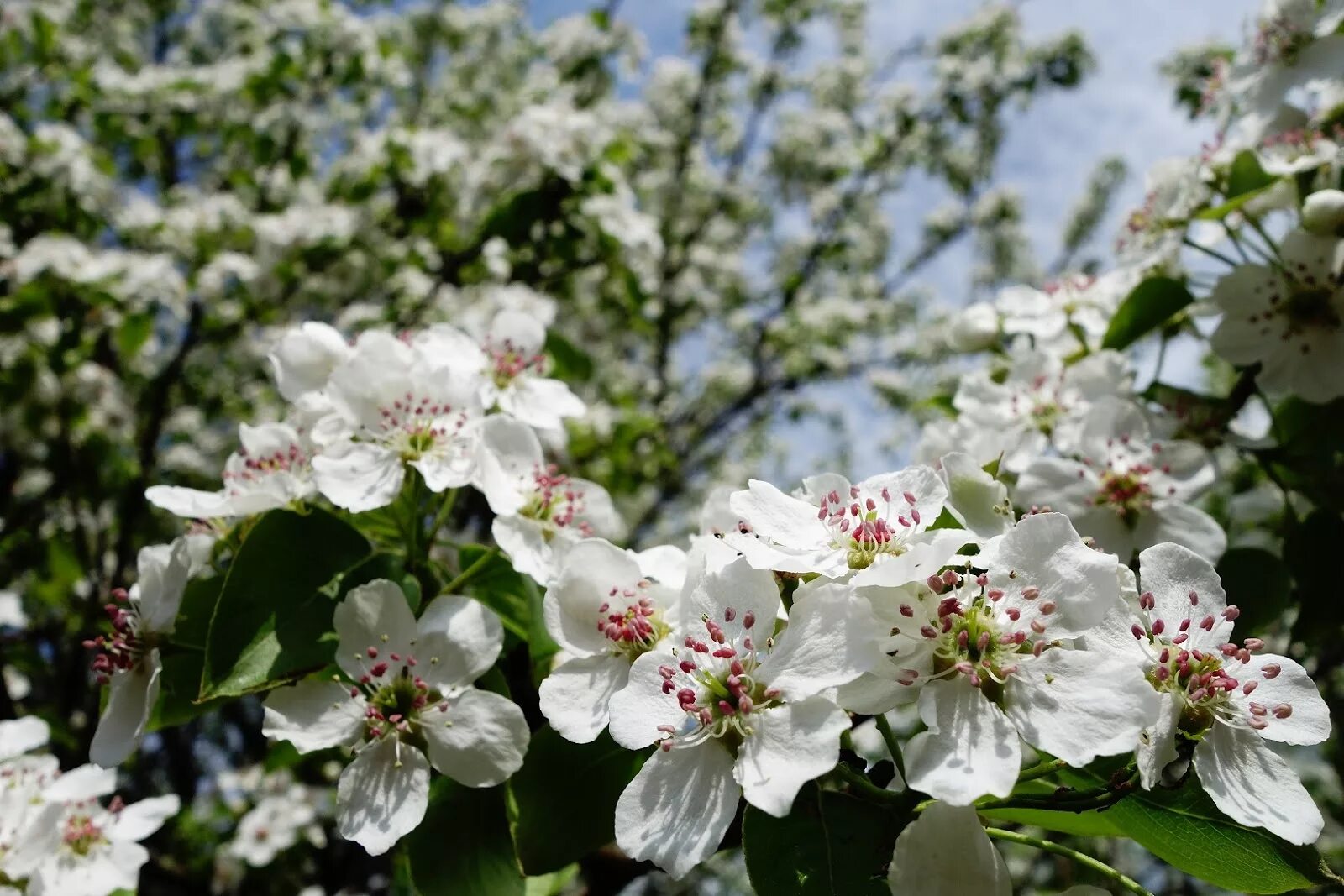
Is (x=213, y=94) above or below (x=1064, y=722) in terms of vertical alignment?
below

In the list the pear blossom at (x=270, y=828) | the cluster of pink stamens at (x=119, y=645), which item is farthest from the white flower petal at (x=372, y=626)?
the pear blossom at (x=270, y=828)

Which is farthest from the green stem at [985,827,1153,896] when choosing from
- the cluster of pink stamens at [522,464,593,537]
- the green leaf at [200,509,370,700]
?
the green leaf at [200,509,370,700]

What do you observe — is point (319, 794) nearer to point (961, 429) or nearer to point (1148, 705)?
point (961, 429)

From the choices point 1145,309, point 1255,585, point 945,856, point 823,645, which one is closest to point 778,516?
point 823,645

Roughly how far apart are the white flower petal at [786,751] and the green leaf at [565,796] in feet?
0.87

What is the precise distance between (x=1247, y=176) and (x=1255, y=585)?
2.80 ft

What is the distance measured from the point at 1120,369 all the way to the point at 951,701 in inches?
46.7

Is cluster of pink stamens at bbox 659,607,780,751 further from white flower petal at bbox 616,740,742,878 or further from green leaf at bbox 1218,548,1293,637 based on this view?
green leaf at bbox 1218,548,1293,637

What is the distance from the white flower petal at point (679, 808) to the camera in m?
0.97

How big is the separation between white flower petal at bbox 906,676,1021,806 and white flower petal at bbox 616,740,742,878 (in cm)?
20

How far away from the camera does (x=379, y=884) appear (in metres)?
A: 3.43

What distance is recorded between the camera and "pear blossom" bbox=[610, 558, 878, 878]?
3.16 ft

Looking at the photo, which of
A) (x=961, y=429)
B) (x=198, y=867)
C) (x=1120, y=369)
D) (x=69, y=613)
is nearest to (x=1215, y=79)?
(x=1120, y=369)

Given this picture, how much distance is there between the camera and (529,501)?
1503mm
